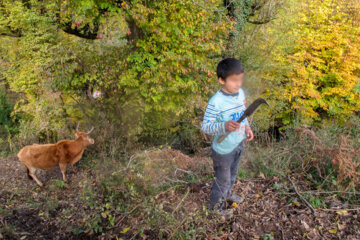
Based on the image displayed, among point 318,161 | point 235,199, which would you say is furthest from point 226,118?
point 318,161

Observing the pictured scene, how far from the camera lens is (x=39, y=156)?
13.9ft

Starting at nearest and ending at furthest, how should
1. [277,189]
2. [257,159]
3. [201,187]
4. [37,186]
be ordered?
1. [277,189]
2. [201,187]
3. [257,159]
4. [37,186]

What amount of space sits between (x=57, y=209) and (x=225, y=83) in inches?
116

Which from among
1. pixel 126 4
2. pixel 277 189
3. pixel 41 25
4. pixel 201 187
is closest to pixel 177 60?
pixel 126 4

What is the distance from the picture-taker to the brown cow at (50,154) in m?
4.20

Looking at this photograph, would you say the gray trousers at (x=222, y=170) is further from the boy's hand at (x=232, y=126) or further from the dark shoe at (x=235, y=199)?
the boy's hand at (x=232, y=126)

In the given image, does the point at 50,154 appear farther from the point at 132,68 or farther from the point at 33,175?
the point at 132,68

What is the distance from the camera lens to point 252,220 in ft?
9.36

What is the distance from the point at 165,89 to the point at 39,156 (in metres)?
3.06

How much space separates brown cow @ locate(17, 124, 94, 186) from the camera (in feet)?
13.8

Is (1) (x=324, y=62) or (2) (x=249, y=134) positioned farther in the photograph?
(1) (x=324, y=62)

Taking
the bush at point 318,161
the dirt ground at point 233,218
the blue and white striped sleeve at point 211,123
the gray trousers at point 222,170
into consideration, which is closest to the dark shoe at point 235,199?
the dirt ground at point 233,218

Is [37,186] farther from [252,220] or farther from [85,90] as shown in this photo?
[252,220]

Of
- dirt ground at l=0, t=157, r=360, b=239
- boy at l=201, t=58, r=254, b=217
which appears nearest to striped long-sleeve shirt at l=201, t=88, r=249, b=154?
boy at l=201, t=58, r=254, b=217
